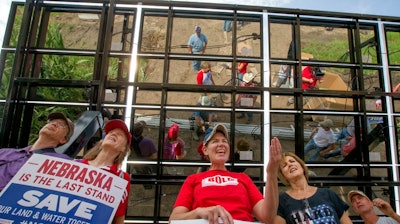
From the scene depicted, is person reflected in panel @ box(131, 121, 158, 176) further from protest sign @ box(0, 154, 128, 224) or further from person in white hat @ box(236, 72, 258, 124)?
protest sign @ box(0, 154, 128, 224)

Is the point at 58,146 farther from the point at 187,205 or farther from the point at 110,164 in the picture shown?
the point at 187,205

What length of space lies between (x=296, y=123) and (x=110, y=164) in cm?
216

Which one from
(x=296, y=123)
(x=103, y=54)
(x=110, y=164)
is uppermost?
(x=103, y=54)

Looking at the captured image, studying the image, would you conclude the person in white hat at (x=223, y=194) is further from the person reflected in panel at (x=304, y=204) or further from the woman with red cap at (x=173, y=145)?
the woman with red cap at (x=173, y=145)

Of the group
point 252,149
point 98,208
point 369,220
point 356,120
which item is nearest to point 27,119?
point 98,208

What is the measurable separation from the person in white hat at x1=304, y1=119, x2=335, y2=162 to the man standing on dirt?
1.82 meters

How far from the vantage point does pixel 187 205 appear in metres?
1.78

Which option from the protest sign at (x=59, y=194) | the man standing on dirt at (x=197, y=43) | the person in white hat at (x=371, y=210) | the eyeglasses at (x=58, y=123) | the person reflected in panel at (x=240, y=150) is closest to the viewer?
the protest sign at (x=59, y=194)

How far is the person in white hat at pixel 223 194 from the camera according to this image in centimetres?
A: 154

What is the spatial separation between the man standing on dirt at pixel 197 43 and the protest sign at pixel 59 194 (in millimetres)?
2420

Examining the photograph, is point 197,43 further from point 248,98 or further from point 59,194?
point 59,194

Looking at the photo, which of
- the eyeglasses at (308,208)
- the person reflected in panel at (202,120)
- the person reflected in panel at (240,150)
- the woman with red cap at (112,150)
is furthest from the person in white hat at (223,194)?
the person reflected in panel at (202,120)

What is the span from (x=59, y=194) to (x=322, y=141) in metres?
3.16

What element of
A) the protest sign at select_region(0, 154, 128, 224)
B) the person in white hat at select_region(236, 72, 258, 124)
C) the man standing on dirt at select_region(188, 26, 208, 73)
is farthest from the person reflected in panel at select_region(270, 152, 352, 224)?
the man standing on dirt at select_region(188, 26, 208, 73)
